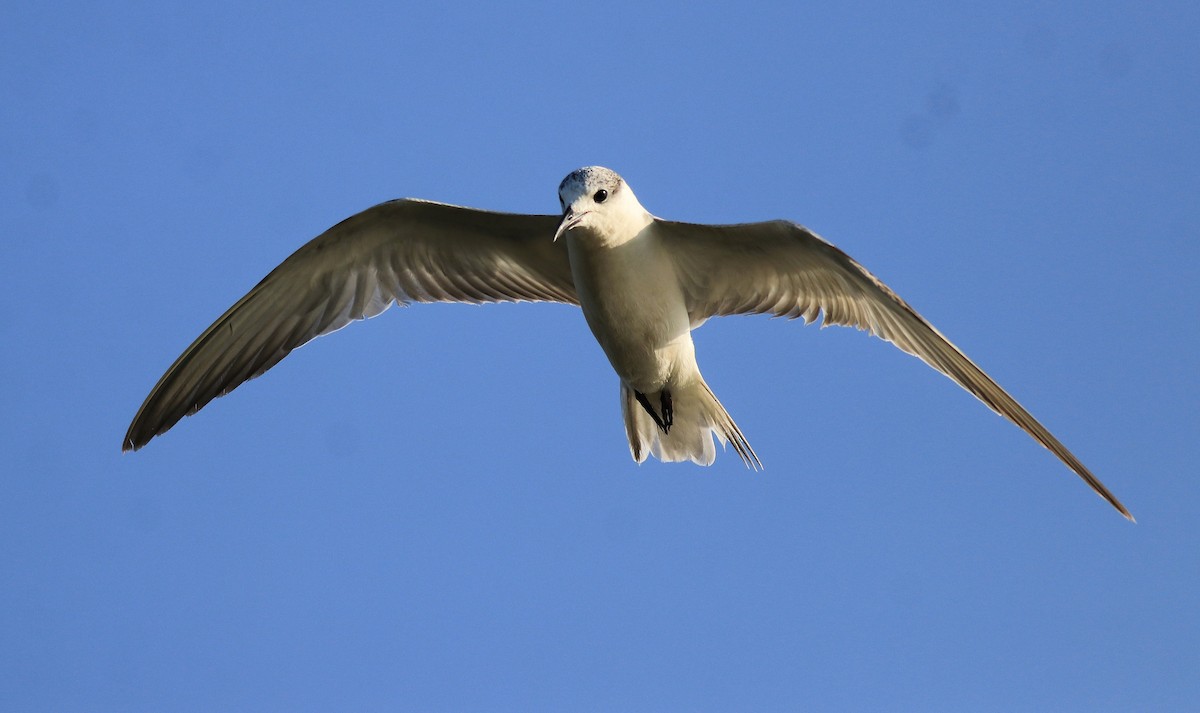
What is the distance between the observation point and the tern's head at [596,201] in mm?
7406

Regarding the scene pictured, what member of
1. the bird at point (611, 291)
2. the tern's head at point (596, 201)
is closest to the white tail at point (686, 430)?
the bird at point (611, 291)

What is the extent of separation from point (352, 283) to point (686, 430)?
2.48 meters

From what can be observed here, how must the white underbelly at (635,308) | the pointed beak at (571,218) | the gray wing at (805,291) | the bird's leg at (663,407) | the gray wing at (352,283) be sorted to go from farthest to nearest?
the bird's leg at (663,407)
the gray wing at (352,283)
the gray wing at (805,291)
the white underbelly at (635,308)
the pointed beak at (571,218)

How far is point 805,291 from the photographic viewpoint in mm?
8453

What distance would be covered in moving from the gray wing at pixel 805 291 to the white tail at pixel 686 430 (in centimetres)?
66

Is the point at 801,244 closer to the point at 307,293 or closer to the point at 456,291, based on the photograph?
the point at 456,291

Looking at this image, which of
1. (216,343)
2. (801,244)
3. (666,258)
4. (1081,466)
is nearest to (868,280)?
(801,244)

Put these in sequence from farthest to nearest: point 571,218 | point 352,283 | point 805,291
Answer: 1. point 352,283
2. point 805,291
3. point 571,218

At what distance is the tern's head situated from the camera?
7406mm

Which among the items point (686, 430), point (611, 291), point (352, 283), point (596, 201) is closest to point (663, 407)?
point (686, 430)

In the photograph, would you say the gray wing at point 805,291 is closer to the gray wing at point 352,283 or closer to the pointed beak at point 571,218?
the pointed beak at point 571,218

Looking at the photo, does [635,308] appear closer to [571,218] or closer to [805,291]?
[571,218]

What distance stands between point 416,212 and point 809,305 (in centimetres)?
259

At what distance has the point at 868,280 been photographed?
7863 mm
